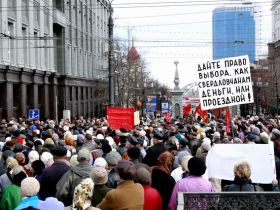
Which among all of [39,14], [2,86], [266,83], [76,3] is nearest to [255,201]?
[2,86]

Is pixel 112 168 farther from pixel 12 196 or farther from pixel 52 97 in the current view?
pixel 52 97

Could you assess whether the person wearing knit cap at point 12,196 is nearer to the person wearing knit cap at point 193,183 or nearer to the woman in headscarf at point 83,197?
the woman in headscarf at point 83,197

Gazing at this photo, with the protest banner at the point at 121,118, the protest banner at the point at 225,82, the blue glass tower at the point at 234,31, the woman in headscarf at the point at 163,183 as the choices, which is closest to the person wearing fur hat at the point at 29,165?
the woman in headscarf at the point at 163,183

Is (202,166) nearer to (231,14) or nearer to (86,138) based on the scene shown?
(86,138)

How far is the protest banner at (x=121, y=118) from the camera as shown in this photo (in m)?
20.6

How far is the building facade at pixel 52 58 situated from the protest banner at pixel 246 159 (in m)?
18.8

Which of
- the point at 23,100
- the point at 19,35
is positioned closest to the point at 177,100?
the point at 23,100

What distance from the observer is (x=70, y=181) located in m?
8.41

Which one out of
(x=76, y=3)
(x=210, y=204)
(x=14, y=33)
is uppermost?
(x=76, y=3)

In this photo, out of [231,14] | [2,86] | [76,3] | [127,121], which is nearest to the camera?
[127,121]

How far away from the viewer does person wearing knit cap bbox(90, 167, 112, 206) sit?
24.9 feet

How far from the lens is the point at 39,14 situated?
45.3m

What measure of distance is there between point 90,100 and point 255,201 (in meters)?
63.1

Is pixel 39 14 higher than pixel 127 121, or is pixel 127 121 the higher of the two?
pixel 39 14
